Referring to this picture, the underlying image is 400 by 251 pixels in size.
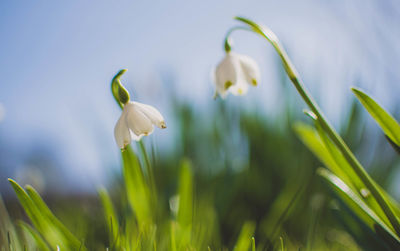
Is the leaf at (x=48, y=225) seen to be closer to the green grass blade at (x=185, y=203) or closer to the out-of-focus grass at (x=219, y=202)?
the out-of-focus grass at (x=219, y=202)

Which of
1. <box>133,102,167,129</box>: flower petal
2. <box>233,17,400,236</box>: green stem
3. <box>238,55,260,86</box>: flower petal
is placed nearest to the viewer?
<box>233,17,400,236</box>: green stem

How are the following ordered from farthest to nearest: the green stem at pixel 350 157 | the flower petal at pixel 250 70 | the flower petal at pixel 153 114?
1. the flower petal at pixel 250 70
2. the flower petal at pixel 153 114
3. the green stem at pixel 350 157

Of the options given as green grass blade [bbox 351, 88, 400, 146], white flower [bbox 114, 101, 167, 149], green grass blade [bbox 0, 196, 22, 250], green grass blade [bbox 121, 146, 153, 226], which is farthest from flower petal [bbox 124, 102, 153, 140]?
green grass blade [bbox 351, 88, 400, 146]

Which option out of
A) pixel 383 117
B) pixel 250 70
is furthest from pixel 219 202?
pixel 383 117

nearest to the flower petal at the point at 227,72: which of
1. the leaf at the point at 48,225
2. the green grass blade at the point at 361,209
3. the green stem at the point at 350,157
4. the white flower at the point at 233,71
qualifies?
the white flower at the point at 233,71

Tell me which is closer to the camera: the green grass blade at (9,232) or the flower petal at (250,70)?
the green grass blade at (9,232)

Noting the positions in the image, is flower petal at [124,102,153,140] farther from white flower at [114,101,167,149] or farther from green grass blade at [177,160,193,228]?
green grass blade at [177,160,193,228]

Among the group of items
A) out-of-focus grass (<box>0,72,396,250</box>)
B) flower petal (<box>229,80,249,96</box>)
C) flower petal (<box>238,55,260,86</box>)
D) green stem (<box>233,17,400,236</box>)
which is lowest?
out-of-focus grass (<box>0,72,396,250</box>)

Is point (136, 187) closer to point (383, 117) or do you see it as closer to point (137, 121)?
point (137, 121)
